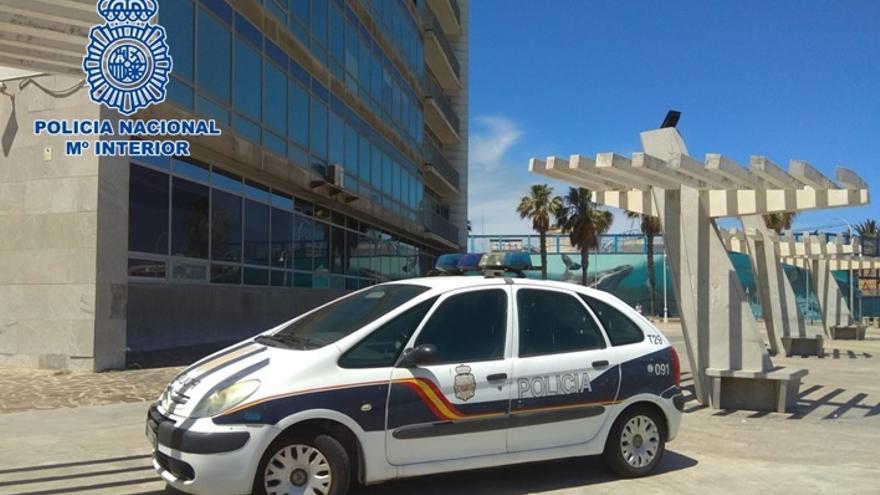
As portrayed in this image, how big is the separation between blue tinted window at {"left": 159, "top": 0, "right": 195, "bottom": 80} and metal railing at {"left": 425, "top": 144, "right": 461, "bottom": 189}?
19.9 m

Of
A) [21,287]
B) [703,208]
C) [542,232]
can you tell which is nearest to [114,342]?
[21,287]

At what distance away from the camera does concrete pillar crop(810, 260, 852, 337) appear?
26.7 metres

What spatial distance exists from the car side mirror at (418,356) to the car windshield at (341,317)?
407mm

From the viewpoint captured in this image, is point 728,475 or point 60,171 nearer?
point 728,475

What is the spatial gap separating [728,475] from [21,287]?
1123 centimetres

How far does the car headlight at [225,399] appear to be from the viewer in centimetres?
475

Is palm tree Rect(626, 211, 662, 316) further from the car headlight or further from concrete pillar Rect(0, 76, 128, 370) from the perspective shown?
the car headlight

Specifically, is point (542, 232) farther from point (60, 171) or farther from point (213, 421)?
point (213, 421)

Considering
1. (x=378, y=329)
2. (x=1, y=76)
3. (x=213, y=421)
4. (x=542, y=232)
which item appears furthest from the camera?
(x=542, y=232)

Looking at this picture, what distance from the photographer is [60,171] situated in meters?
12.2

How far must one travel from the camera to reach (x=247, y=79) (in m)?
16.8

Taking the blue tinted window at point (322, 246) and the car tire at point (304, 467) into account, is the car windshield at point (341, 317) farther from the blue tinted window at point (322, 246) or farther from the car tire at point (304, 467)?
the blue tinted window at point (322, 246)

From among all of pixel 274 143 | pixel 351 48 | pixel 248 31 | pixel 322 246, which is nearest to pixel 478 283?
pixel 248 31

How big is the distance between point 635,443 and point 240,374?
3260 mm
